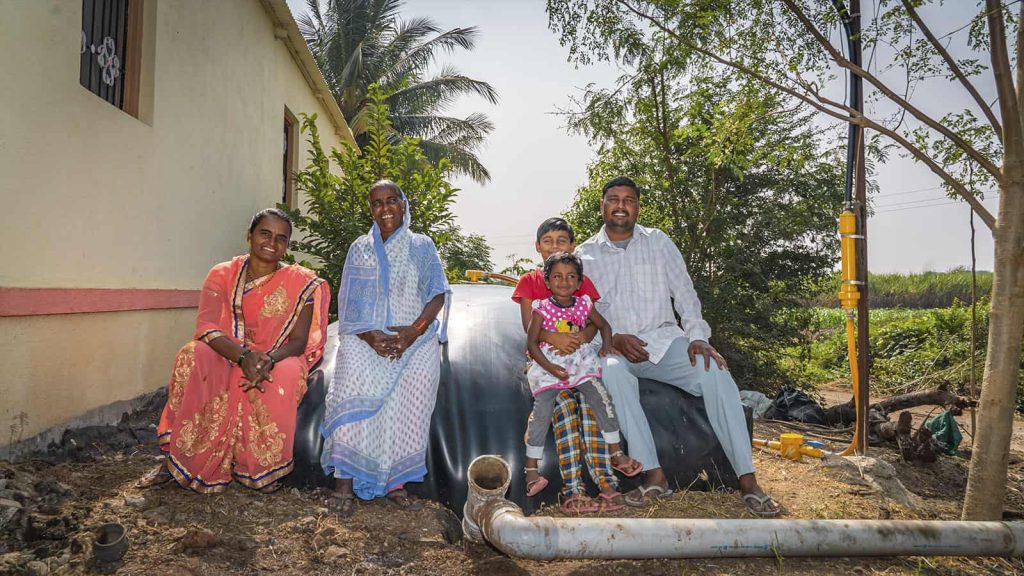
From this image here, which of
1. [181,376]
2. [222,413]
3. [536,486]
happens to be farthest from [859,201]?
[181,376]

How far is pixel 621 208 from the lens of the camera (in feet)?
11.4

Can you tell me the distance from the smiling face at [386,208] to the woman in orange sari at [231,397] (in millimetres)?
734

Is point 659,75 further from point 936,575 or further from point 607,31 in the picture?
point 936,575

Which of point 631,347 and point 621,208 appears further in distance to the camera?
point 621,208

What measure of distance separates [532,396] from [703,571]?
1199mm

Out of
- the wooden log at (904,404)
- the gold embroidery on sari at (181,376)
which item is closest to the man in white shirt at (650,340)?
the gold embroidery on sari at (181,376)

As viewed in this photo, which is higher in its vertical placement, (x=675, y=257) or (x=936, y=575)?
(x=675, y=257)

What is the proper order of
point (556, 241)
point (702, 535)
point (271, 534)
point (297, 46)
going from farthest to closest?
point (297, 46) → point (556, 241) → point (271, 534) → point (702, 535)

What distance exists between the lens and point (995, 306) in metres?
2.83

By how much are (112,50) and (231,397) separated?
114 inches

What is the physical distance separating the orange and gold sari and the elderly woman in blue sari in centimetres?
22

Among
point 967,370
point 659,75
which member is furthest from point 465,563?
point 967,370

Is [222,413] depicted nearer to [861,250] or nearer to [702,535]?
[702,535]

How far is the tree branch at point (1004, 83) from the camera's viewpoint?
110 inches
